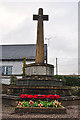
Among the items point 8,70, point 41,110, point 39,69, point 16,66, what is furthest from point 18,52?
point 41,110

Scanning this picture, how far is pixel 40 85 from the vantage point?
10.5 meters

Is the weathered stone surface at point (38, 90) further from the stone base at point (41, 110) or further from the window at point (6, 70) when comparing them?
Answer: the window at point (6, 70)

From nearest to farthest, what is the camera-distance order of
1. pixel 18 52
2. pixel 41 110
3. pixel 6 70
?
1. pixel 41 110
2. pixel 6 70
3. pixel 18 52

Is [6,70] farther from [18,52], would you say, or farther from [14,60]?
[18,52]

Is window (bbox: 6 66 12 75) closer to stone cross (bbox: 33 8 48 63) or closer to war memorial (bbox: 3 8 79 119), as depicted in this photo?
war memorial (bbox: 3 8 79 119)

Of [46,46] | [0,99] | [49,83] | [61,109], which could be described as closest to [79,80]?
[46,46]

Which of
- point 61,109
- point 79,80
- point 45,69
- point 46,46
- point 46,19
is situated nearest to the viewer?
point 61,109

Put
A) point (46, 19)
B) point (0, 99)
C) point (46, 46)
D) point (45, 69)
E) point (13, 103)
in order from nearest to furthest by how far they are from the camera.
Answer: point (13, 103)
point (0, 99)
point (45, 69)
point (46, 19)
point (46, 46)

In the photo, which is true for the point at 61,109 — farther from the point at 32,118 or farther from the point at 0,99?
the point at 0,99

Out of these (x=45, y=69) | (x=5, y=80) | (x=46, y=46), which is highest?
(x=46, y=46)

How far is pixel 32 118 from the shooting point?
5477 mm

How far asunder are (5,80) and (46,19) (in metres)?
12.7

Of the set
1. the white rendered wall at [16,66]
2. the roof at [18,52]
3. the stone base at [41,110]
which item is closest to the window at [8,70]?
the white rendered wall at [16,66]

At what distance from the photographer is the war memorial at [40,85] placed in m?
8.83
